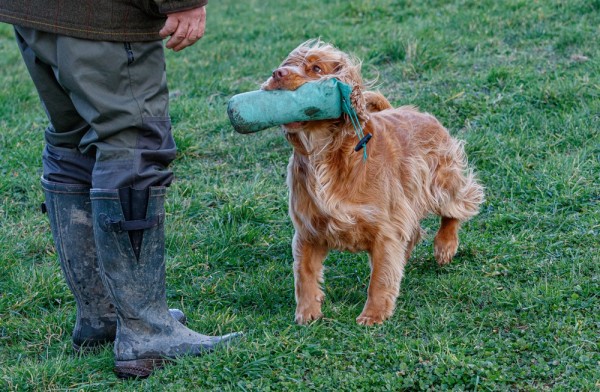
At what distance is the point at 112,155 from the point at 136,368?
0.93 metres

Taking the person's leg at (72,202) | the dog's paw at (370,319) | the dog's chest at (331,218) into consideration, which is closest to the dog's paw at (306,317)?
the dog's paw at (370,319)

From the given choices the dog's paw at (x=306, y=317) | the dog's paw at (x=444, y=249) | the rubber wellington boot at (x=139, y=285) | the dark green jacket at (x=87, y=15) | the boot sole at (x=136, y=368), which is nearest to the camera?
the dark green jacket at (x=87, y=15)

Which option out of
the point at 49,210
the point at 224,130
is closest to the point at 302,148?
the point at 49,210

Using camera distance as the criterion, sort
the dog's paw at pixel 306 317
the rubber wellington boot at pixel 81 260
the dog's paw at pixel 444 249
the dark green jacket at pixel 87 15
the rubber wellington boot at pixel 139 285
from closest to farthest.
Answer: the dark green jacket at pixel 87 15, the rubber wellington boot at pixel 139 285, the rubber wellington boot at pixel 81 260, the dog's paw at pixel 306 317, the dog's paw at pixel 444 249

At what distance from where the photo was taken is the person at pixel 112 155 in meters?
3.29

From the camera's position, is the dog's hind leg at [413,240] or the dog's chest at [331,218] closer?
the dog's chest at [331,218]

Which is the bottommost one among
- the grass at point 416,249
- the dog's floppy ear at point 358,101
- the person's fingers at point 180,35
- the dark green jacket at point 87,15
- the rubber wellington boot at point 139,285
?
the grass at point 416,249

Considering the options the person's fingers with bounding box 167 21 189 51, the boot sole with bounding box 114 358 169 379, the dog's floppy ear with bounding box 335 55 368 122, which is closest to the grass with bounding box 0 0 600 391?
the boot sole with bounding box 114 358 169 379

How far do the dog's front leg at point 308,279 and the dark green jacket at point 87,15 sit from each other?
1.38 meters

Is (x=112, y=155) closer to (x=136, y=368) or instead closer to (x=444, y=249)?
(x=136, y=368)

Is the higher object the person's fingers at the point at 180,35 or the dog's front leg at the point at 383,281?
the person's fingers at the point at 180,35

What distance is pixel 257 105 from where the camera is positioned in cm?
374

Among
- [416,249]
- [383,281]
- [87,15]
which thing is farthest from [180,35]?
[416,249]

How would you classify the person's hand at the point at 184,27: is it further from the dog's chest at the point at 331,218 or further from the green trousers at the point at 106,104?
the dog's chest at the point at 331,218
